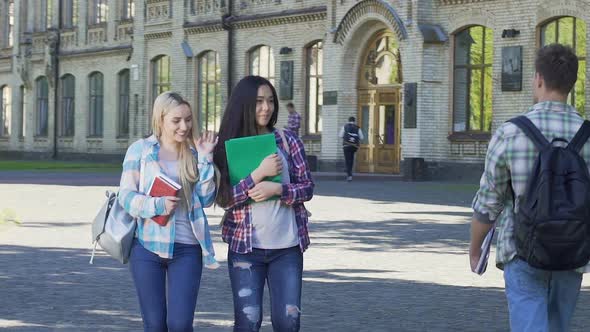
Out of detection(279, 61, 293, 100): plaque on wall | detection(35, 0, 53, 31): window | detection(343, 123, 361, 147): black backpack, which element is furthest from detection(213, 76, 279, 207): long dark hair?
detection(35, 0, 53, 31): window

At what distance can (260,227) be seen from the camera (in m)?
5.98

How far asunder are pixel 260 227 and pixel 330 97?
30.3m

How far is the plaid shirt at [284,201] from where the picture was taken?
5.96 m

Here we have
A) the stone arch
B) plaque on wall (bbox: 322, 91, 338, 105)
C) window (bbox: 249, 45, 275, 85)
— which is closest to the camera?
the stone arch

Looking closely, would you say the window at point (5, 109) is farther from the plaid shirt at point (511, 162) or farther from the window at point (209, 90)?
the plaid shirt at point (511, 162)

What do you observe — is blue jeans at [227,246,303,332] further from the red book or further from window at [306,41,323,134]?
window at [306,41,323,134]

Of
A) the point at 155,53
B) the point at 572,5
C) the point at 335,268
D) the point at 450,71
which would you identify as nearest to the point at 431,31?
the point at 450,71

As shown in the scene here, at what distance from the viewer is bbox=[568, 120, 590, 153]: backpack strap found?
4.88 m

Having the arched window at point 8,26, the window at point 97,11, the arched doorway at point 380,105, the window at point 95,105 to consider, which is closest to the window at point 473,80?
the arched doorway at point 380,105

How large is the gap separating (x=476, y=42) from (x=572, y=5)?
3510mm

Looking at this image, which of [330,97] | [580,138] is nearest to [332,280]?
[580,138]

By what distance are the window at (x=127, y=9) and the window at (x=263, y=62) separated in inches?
370

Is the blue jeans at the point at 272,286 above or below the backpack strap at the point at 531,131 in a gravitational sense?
below

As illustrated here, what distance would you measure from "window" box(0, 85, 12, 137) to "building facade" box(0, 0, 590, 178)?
1.23 m
